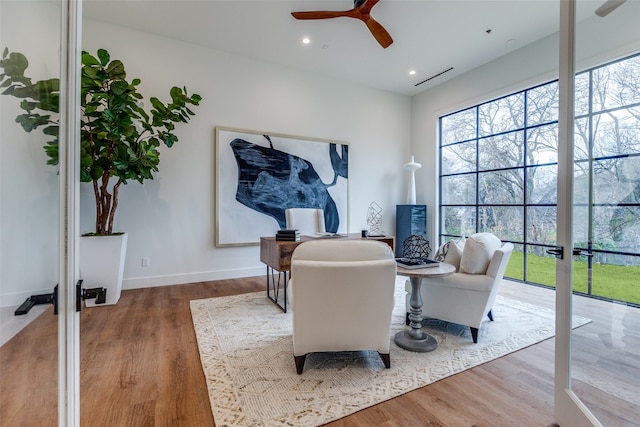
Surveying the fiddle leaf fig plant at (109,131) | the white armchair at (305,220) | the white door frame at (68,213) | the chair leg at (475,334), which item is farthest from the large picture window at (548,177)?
the fiddle leaf fig plant at (109,131)

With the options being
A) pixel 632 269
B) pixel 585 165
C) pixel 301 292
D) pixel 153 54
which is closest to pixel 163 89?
pixel 153 54

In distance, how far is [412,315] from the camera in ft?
7.63

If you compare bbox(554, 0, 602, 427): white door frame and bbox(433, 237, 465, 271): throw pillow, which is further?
bbox(433, 237, 465, 271): throw pillow

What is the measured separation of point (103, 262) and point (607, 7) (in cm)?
437

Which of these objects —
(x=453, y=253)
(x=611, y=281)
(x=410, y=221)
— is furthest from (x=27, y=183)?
(x=410, y=221)

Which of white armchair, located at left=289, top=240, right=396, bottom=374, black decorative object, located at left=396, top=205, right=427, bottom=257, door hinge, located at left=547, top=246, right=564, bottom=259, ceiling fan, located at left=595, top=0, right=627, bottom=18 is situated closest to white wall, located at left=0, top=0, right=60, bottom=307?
white armchair, located at left=289, top=240, right=396, bottom=374

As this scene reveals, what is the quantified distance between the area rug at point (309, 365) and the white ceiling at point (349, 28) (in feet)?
11.4

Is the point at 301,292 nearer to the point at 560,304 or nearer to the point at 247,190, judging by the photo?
the point at 560,304

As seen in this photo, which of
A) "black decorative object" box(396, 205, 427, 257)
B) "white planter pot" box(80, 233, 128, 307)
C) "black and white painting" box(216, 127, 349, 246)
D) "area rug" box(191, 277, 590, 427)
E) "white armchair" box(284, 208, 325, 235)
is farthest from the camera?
"black decorative object" box(396, 205, 427, 257)

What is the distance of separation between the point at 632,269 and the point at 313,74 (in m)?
4.89

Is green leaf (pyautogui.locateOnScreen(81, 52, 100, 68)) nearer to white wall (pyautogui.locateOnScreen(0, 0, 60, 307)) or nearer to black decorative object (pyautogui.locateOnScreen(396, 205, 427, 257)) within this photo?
white wall (pyautogui.locateOnScreen(0, 0, 60, 307))

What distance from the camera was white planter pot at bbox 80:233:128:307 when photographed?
3.02 m

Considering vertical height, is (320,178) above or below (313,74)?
below

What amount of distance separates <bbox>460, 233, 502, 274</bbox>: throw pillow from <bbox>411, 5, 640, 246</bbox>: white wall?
1.41 meters
